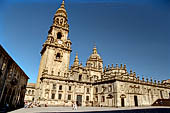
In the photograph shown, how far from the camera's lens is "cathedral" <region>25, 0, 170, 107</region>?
106 feet

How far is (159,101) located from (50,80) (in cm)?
3236

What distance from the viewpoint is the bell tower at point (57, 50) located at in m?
37.2

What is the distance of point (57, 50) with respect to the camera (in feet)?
131

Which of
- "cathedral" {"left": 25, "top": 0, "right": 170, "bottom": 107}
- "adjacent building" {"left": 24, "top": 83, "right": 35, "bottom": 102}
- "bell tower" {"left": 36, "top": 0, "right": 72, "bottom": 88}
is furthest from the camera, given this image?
"adjacent building" {"left": 24, "top": 83, "right": 35, "bottom": 102}

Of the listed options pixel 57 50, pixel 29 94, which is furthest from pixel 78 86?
pixel 29 94

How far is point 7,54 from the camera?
1709cm

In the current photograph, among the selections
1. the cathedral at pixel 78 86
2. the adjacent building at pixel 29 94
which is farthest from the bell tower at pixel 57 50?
the adjacent building at pixel 29 94

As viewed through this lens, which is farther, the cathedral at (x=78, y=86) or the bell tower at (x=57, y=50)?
the bell tower at (x=57, y=50)

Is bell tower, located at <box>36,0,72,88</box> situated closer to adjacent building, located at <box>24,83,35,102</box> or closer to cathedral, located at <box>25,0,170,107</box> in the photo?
cathedral, located at <box>25,0,170,107</box>

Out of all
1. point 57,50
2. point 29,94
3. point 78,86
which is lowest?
point 29,94

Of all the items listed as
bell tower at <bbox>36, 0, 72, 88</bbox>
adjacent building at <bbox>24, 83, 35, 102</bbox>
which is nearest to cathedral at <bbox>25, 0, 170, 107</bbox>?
bell tower at <bbox>36, 0, 72, 88</bbox>

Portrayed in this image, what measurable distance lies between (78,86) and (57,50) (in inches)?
533

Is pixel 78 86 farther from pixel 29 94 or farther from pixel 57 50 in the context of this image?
pixel 29 94

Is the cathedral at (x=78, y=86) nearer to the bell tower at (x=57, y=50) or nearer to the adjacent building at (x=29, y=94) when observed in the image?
the bell tower at (x=57, y=50)
